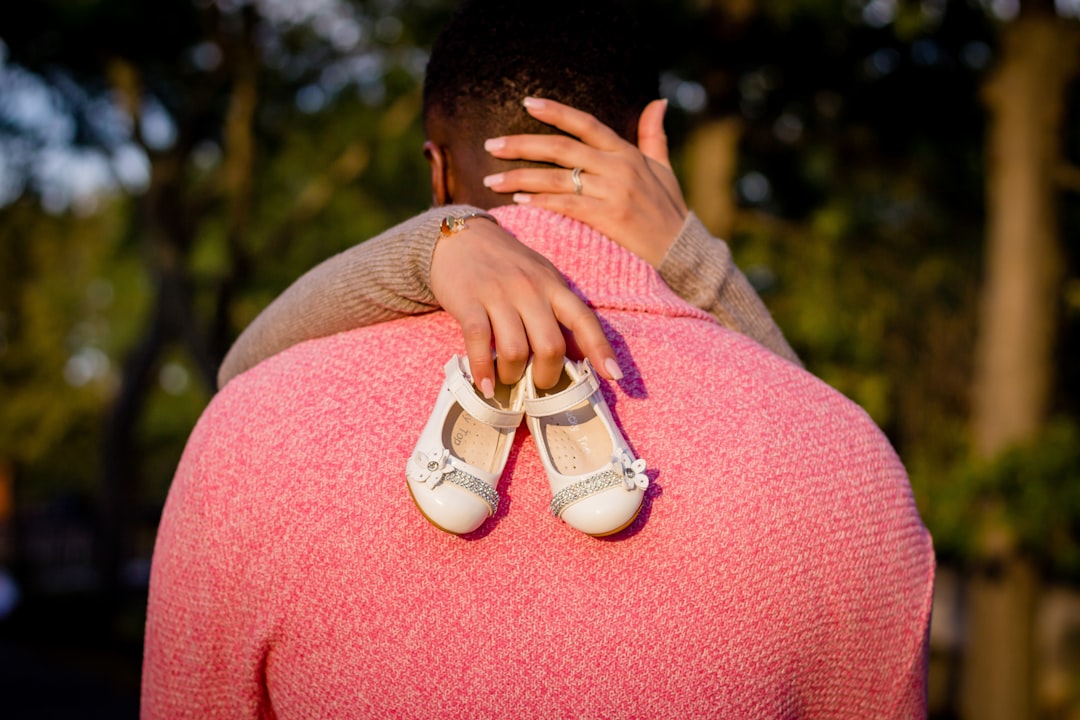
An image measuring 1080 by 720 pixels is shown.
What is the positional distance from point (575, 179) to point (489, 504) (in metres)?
0.54

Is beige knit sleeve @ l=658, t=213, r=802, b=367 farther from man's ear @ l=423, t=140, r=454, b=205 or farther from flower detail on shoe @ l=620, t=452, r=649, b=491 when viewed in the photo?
flower detail on shoe @ l=620, t=452, r=649, b=491

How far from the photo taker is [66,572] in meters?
21.7

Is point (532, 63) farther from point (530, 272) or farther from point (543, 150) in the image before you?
A: point (530, 272)

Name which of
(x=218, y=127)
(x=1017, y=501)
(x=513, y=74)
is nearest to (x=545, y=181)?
(x=513, y=74)

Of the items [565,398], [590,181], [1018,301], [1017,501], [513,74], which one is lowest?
[1017,501]

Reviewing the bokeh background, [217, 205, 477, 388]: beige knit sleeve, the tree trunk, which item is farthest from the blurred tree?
[217, 205, 477, 388]: beige knit sleeve

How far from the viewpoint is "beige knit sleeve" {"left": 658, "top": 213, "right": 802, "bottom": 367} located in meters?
1.53

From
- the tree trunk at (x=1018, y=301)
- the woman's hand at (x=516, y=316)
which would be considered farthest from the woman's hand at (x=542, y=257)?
the tree trunk at (x=1018, y=301)

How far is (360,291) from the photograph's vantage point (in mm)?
1348

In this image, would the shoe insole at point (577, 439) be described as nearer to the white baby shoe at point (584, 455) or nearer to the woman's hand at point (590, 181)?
the white baby shoe at point (584, 455)

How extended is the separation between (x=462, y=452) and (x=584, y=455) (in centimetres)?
15

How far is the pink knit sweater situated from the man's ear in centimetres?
29

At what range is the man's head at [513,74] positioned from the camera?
1.46 m

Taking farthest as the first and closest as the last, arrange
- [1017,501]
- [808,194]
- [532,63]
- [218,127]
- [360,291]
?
[218,127]
[808,194]
[1017,501]
[532,63]
[360,291]
